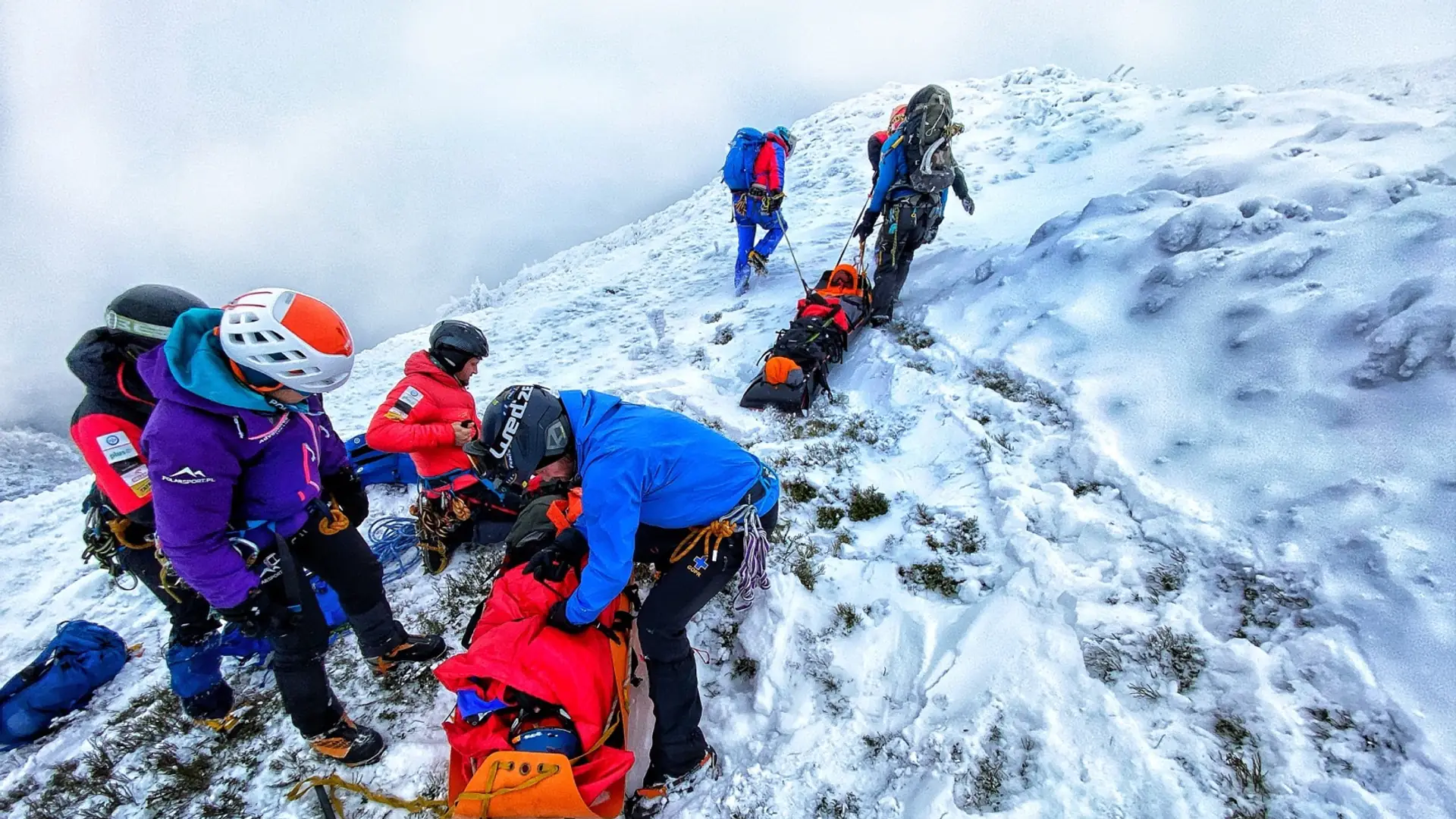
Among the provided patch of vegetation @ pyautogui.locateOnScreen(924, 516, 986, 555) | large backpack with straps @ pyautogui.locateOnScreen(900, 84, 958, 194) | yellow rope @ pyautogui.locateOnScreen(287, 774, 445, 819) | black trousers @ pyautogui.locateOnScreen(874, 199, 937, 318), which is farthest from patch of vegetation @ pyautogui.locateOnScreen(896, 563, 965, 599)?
large backpack with straps @ pyautogui.locateOnScreen(900, 84, 958, 194)

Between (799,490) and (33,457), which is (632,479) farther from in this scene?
(33,457)

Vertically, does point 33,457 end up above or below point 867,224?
below

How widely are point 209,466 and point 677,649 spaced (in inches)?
87.3

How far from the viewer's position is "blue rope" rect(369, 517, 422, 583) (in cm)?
491

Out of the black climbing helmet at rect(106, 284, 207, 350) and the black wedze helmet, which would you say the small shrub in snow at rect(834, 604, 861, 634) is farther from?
the black climbing helmet at rect(106, 284, 207, 350)

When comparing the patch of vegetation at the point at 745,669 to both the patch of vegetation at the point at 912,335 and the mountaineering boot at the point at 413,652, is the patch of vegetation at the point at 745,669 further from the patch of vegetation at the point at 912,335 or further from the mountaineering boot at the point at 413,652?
the patch of vegetation at the point at 912,335

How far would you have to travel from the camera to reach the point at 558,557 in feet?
11.3

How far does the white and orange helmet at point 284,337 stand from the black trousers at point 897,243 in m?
5.76

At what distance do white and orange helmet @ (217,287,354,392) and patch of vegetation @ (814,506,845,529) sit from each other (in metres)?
3.08

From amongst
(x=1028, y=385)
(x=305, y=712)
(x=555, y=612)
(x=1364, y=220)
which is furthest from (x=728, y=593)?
(x=1364, y=220)

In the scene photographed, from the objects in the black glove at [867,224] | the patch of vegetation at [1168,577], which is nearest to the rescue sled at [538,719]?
the patch of vegetation at [1168,577]

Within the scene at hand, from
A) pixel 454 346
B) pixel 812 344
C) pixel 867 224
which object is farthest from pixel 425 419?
pixel 867 224

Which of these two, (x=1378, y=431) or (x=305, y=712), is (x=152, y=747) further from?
(x=1378, y=431)

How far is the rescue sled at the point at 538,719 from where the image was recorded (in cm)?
250
